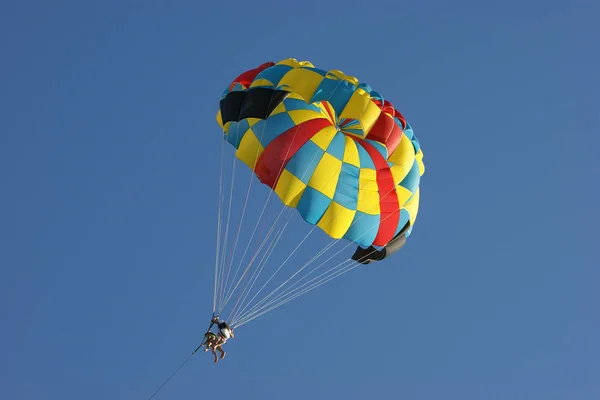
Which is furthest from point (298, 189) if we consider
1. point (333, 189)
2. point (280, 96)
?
point (280, 96)

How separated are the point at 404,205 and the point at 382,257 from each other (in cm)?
101

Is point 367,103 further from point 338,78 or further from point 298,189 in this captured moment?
point 298,189

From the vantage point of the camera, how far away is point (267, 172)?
1569cm

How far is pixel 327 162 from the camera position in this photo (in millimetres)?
15680

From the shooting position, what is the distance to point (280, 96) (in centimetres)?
1550

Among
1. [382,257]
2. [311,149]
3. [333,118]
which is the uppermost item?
[333,118]

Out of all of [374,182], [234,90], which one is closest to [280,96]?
[234,90]

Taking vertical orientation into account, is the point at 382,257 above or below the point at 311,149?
below

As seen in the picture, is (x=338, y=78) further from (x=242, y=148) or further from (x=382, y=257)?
(x=382, y=257)

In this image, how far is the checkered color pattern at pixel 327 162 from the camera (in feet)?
51.0

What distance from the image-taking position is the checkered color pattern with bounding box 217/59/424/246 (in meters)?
15.5

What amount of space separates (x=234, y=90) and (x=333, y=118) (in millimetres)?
1969

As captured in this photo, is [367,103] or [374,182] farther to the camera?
[374,182]

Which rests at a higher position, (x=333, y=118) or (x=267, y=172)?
(x=333, y=118)
